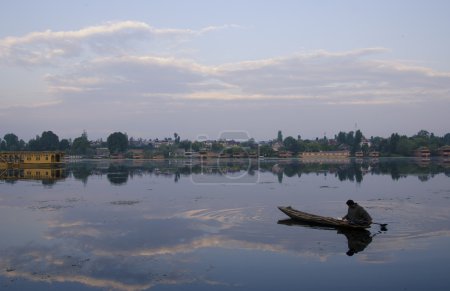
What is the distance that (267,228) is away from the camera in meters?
20.5

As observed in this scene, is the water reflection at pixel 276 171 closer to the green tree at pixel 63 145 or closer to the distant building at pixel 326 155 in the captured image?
the distant building at pixel 326 155

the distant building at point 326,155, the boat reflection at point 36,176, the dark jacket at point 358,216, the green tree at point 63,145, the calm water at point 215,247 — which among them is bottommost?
the calm water at point 215,247

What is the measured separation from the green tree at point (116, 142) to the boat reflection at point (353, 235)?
568 ft

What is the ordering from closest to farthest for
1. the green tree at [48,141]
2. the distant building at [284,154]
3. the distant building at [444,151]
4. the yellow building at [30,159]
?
the yellow building at [30,159], the distant building at [444,151], the green tree at [48,141], the distant building at [284,154]

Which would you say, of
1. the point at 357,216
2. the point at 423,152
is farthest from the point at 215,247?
the point at 423,152

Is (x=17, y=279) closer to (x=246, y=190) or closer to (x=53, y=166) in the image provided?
(x=246, y=190)

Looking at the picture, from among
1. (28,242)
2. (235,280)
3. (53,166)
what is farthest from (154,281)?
(53,166)

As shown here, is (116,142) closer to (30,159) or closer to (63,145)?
(63,145)

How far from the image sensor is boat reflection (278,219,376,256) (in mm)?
16609

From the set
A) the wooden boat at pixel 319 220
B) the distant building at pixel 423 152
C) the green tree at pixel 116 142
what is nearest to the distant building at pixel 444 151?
the distant building at pixel 423 152

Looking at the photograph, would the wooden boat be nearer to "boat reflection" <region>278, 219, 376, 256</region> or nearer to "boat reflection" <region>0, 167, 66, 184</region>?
"boat reflection" <region>278, 219, 376, 256</region>

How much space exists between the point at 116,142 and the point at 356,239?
17766 cm

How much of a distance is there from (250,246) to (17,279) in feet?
24.8

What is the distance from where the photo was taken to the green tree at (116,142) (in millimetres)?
189125
